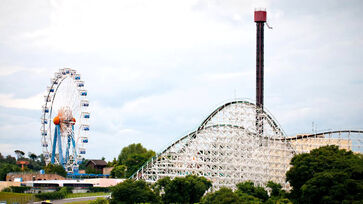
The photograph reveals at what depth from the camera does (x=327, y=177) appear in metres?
40.3

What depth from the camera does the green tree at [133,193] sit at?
44.8m

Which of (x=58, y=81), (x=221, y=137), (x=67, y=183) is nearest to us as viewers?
(x=221, y=137)

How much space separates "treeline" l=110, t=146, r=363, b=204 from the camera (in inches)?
1553

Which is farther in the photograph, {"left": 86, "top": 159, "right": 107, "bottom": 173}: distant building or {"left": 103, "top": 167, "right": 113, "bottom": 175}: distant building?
{"left": 86, "top": 159, "right": 107, "bottom": 173}: distant building

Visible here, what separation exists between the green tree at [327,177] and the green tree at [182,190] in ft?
26.9

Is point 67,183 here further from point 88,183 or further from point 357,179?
point 357,179

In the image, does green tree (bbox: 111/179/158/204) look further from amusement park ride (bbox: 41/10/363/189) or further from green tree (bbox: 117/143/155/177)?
green tree (bbox: 117/143/155/177)

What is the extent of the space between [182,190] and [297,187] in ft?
33.5

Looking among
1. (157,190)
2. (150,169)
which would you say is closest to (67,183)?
(150,169)

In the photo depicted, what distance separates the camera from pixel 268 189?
2084 inches

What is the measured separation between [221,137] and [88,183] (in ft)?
98.9

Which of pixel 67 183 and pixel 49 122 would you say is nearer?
Answer: pixel 67 183

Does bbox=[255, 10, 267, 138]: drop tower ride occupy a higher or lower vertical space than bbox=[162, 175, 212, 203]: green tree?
higher

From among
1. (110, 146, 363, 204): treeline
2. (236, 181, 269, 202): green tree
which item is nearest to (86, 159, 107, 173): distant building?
(110, 146, 363, 204): treeline
